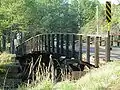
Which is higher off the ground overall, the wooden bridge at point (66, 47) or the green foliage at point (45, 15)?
the green foliage at point (45, 15)

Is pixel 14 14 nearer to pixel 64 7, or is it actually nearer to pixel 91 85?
pixel 91 85

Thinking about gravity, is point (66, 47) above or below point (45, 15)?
below

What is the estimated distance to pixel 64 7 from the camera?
66.0 m

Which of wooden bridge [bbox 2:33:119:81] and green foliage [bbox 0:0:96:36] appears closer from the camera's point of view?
wooden bridge [bbox 2:33:119:81]

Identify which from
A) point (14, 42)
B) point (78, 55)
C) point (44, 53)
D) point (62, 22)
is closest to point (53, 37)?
point (44, 53)

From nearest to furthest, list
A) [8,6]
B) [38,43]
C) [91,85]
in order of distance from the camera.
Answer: [91,85]
[38,43]
[8,6]

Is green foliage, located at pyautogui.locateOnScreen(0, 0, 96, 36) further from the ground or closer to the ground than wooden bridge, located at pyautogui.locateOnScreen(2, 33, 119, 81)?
further from the ground

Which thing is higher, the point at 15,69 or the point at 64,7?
the point at 64,7

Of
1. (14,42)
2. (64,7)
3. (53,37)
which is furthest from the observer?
(64,7)

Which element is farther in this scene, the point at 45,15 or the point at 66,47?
the point at 45,15

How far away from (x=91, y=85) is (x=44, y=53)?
12.3 metres

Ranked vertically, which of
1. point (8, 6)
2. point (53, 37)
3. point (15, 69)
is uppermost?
point (8, 6)

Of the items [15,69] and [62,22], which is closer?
[15,69]

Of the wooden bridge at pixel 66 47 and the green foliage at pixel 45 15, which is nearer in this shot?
the wooden bridge at pixel 66 47
